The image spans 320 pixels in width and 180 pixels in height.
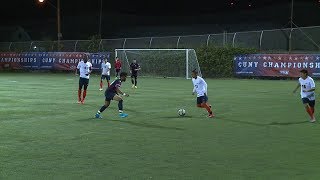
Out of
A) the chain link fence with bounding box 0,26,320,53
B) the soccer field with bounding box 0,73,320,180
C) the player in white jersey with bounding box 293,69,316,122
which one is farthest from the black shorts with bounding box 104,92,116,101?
the chain link fence with bounding box 0,26,320,53

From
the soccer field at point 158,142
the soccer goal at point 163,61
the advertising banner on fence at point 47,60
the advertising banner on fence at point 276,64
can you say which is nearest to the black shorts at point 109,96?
the soccer field at point 158,142

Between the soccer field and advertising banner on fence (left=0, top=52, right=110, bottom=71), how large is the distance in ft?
95.7

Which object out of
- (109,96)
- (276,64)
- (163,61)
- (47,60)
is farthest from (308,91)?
(47,60)

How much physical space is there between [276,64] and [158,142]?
1160 inches

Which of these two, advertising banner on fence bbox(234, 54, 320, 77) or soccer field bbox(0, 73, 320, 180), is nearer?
soccer field bbox(0, 73, 320, 180)

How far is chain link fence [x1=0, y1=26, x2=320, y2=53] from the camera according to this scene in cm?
4072

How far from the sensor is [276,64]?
3975 cm

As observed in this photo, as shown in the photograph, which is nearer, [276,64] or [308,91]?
[308,91]

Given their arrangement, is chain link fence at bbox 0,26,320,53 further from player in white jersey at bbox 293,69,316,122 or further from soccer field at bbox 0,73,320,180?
player in white jersey at bbox 293,69,316,122

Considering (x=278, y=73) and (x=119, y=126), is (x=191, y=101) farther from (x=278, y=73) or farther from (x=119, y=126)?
(x=278, y=73)

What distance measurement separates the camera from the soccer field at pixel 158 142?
8844 millimetres

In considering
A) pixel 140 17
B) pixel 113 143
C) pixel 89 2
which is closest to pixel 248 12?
pixel 140 17

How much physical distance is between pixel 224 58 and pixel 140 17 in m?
30.7

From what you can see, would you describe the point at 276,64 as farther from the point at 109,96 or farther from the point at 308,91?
the point at 109,96
